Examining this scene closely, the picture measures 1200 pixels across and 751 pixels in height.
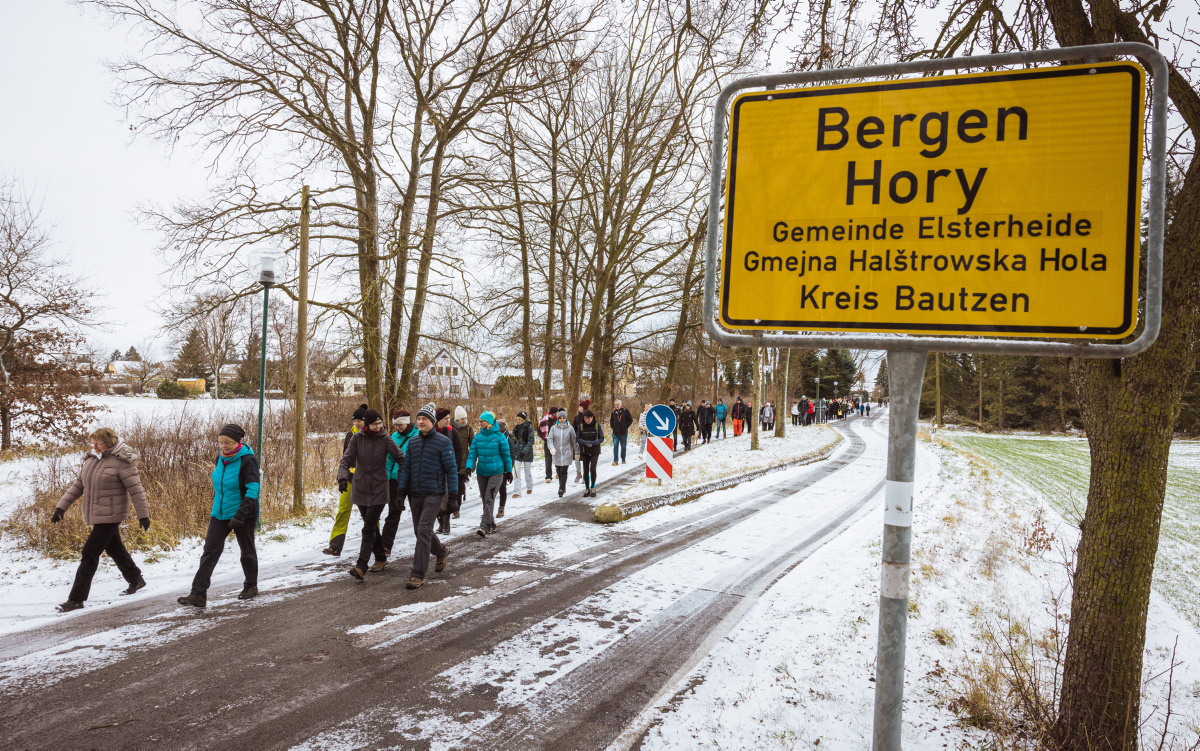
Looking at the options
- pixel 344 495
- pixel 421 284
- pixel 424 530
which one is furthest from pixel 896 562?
pixel 421 284

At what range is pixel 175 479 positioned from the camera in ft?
35.7

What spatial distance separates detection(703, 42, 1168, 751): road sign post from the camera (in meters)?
1.71

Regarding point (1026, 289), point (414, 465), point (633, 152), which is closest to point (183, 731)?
point (414, 465)

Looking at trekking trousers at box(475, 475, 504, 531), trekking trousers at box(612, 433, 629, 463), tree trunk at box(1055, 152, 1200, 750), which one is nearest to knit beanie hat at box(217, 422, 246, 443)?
trekking trousers at box(475, 475, 504, 531)

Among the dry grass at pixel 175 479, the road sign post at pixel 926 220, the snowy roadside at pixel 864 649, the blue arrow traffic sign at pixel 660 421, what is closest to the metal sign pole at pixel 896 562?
the road sign post at pixel 926 220

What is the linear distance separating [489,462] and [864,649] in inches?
244

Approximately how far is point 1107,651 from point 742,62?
4.78 m

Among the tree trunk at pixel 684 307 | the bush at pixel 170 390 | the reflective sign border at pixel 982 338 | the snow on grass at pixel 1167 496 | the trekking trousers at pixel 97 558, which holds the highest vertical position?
the tree trunk at pixel 684 307

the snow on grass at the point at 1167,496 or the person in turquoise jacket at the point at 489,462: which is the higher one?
the person in turquoise jacket at the point at 489,462

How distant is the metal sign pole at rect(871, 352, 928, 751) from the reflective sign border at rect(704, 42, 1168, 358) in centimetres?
14

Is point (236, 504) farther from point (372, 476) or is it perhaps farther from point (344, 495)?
point (344, 495)

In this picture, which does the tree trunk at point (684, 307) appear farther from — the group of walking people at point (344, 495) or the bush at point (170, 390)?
the bush at point (170, 390)

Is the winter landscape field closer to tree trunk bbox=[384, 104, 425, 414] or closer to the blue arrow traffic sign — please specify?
the blue arrow traffic sign

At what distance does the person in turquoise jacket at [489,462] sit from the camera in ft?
30.3
